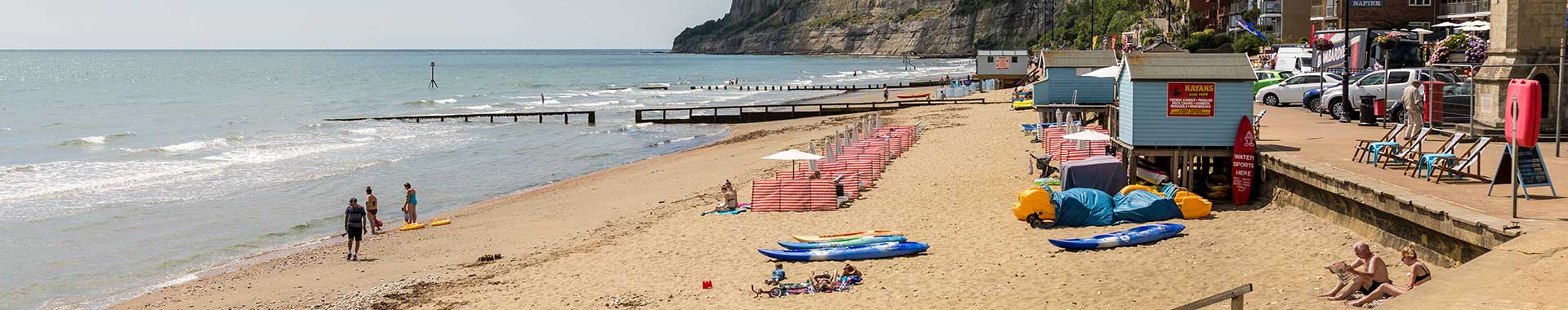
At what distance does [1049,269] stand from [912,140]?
17483 millimetres

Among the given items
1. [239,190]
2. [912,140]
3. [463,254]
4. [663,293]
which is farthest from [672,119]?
[663,293]

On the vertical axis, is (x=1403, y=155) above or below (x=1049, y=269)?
above

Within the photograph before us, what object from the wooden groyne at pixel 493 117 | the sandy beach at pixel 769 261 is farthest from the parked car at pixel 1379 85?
the wooden groyne at pixel 493 117

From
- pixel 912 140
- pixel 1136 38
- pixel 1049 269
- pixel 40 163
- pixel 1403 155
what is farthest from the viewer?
pixel 1136 38

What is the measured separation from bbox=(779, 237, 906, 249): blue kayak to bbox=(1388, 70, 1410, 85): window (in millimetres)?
17270

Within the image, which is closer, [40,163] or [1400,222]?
[1400,222]

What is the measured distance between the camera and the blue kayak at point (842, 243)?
15.9 metres

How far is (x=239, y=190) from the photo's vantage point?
28312 mm

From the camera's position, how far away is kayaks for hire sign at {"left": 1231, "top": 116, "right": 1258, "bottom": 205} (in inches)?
689

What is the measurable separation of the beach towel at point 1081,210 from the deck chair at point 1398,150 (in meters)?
3.39

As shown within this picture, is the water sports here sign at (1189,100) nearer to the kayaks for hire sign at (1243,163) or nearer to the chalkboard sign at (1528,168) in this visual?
the kayaks for hire sign at (1243,163)

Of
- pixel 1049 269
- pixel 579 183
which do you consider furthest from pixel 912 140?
pixel 1049 269

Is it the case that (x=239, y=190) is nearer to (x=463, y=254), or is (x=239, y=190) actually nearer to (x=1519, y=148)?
(x=463, y=254)

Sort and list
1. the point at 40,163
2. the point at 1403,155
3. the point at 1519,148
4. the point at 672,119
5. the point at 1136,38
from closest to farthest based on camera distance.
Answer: the point at 1519,148, the point at 1403,155, the point at 40,163, the point at 672,119, the point at 1136,38
